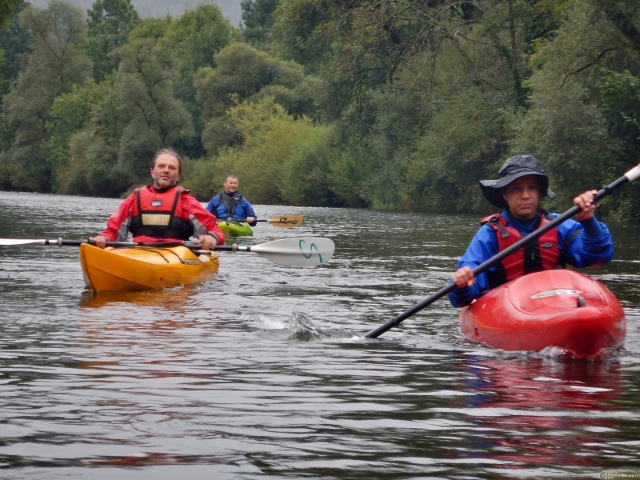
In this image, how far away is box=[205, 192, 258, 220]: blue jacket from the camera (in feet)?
65.0

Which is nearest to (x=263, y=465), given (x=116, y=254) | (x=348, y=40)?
(x=116, y=254)

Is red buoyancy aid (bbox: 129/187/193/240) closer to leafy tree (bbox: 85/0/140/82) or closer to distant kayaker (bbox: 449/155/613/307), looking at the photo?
distant kayaker (bbox: 449/155/613/307)

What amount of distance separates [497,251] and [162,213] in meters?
4.68

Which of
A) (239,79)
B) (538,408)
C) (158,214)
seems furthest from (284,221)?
(239,79)

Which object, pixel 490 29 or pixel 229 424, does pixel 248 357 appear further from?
pixel 490 29

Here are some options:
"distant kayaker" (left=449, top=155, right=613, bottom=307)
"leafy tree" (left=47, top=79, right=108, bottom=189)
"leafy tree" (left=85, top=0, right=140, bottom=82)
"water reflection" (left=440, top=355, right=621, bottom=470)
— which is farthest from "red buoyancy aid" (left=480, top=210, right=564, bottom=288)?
"leafy tree" (left=85, top=0, right=140, bottom=82)

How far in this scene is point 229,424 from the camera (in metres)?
4.75

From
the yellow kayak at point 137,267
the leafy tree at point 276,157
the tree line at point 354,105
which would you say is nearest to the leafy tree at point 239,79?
the tree line at point 354,105

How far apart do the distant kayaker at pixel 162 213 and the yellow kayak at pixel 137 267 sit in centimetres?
24

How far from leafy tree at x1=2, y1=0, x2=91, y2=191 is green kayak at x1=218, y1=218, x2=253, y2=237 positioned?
55638 millimetres

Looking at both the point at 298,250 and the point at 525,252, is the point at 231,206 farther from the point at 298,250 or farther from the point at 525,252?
the point at 525,252

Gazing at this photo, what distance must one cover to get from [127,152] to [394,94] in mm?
26752

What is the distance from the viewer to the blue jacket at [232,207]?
780 inches

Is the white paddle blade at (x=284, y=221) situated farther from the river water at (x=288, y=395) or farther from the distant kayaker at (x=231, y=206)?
the river water at (x=288, y=395)
